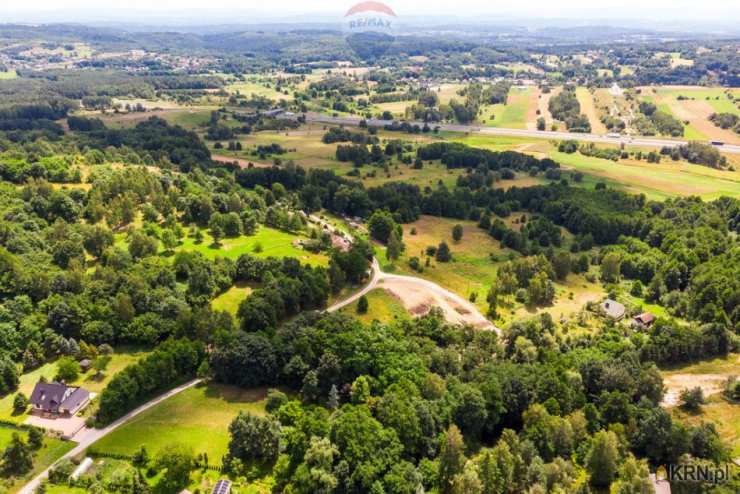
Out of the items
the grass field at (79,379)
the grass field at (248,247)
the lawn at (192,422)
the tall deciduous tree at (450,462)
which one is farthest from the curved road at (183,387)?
the tall deciduous tree at (450,462)

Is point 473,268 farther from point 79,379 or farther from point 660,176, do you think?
point 660,176

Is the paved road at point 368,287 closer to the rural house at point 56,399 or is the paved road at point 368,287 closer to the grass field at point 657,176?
the rural house at point 56,399

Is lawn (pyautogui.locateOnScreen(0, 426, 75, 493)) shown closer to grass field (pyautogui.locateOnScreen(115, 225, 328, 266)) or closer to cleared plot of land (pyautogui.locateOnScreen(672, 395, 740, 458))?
grass field (pyautogui.locateOnScreen(115, 225, 328, 266))

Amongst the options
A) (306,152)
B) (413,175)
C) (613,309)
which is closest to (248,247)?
(613,309)

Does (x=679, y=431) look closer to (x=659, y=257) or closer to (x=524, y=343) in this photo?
(x=524, y=343)

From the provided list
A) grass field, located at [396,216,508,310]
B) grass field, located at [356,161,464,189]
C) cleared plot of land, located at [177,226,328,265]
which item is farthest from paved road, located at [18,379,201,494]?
grass field, located at [356,161,464,189]

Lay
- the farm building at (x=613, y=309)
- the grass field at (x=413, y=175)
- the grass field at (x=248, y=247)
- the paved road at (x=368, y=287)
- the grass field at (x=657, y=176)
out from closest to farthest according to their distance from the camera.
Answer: the farm building at (x=613, y=309) < the paved road at (x=368, y=287) < the grass field at (x=248, y=247) < the grass field at (x=657, y=176) < the grass field at (x=413, y=175)
